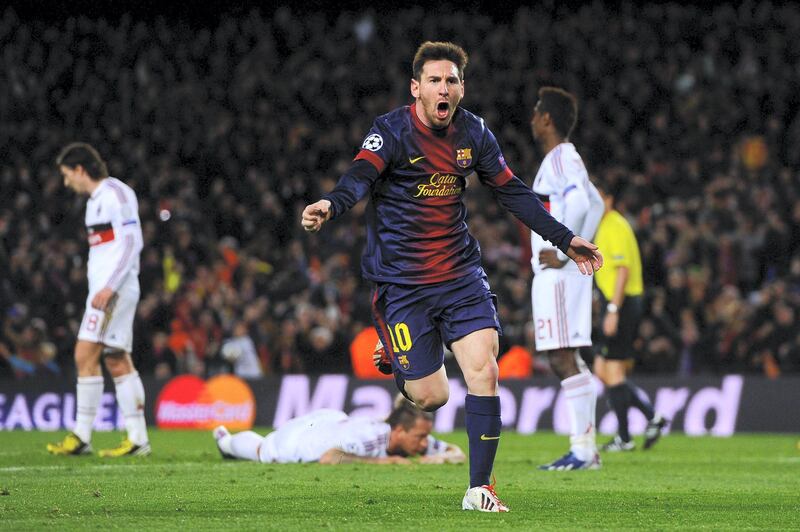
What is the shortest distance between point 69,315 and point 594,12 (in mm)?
14050

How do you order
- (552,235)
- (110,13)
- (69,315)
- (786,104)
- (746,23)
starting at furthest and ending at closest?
(110,13)
(746,23)
(786,104)
(69,315)
(552,235)

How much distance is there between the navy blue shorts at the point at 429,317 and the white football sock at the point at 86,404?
448 cm

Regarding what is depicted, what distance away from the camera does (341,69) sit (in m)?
26.2

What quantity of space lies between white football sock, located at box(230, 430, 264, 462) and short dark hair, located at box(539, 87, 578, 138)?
11.0 feet

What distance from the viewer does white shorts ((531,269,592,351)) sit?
29.9ft

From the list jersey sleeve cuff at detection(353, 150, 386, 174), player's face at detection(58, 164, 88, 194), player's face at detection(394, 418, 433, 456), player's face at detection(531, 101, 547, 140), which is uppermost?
→ player's face at detection(531, 101, 547, 140)

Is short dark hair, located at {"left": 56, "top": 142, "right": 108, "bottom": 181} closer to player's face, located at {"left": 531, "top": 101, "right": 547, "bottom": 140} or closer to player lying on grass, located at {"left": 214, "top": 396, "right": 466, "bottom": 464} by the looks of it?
player lying on grass, located at {"left": 214, "top": 396, "right": 466, "bottom": 464}

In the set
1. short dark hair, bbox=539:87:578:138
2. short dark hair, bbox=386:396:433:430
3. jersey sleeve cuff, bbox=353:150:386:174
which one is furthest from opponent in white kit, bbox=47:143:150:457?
jersey sleeve cuff, bbox=353:150:386:174

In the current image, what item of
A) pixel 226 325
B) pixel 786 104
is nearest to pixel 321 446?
pixel 226 325

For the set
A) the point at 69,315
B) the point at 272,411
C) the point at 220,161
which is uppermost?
the point at 220,161

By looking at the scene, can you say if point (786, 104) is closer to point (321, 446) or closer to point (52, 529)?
point (321, 446)

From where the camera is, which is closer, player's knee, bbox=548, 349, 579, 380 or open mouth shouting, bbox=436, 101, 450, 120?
open mouth shouting, bbox=436, 101, 450, 120

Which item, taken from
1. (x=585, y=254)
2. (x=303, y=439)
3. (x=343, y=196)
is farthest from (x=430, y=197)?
(x=303, y=439)

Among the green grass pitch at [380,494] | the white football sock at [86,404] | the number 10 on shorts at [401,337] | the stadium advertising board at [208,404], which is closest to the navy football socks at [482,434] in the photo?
the green grass pitch at [380,494]
